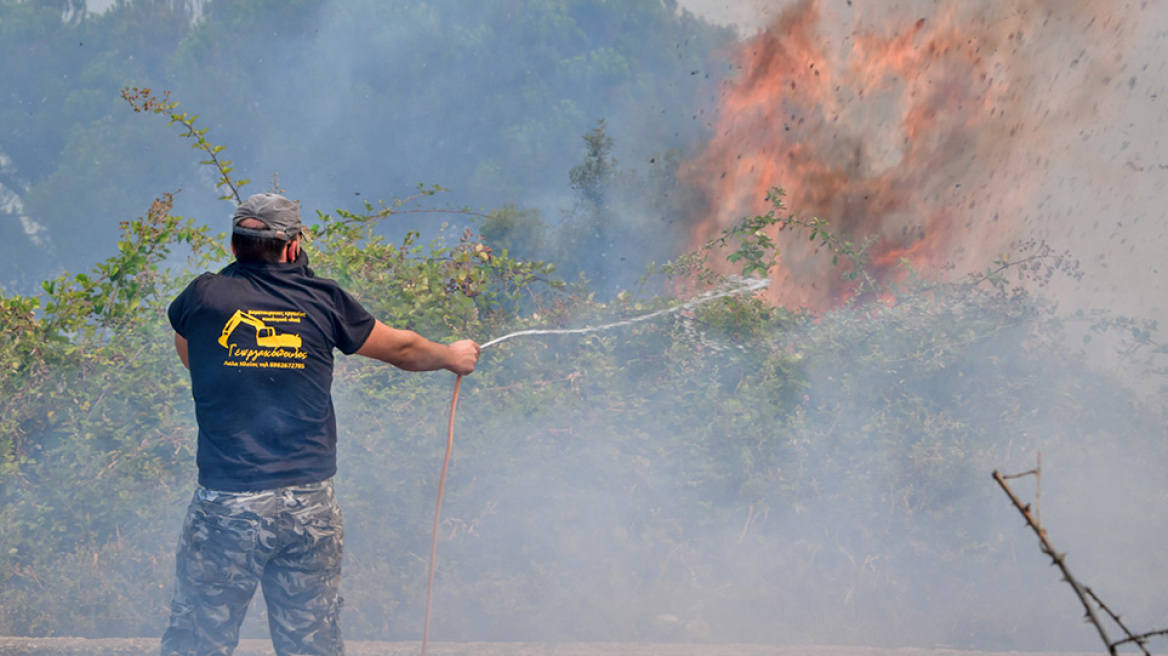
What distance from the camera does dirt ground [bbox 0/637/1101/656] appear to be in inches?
155

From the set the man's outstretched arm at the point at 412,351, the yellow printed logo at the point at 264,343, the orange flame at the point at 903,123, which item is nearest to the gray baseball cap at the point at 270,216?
the yellow printed logo at the point at 264,343

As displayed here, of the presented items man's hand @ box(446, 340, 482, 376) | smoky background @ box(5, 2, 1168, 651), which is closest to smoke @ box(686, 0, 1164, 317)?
smoky background @ box(5, 2, 1168, 651)

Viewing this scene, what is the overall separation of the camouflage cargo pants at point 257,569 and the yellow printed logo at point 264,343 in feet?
1.27

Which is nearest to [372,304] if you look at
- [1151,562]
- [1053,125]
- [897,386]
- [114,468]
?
[114,468]

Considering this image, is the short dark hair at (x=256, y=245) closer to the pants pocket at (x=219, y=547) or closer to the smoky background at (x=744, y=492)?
the pants pocket at (x=219, y=547)

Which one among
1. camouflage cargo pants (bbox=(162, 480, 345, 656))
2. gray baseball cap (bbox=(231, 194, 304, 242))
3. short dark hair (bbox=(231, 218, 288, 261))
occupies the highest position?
gray baseball cap (bbox=(231, 194, 304, 242))

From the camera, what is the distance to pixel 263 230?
281 cm

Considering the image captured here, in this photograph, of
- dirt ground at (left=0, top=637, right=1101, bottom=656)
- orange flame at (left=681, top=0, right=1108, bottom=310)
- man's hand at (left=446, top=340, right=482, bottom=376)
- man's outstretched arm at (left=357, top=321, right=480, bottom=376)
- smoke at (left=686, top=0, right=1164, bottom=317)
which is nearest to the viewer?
man's outstretched arm at (left=357, top=321, right=480, bottom=376)

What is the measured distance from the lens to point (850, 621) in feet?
14.8

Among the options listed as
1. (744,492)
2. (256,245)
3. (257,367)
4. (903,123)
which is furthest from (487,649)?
(903,123)

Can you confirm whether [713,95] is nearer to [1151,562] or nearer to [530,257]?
[530,257]

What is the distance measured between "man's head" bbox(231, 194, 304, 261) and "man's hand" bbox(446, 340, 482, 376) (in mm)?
636

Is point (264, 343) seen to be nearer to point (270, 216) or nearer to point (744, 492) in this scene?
point (270, 216)

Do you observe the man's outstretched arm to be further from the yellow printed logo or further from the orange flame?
the orange flame
